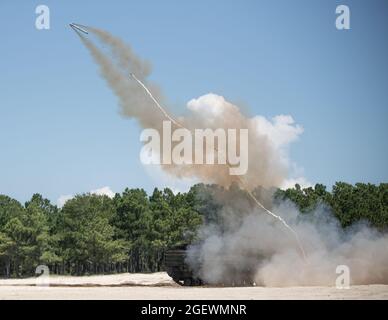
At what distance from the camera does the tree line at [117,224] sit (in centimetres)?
6600

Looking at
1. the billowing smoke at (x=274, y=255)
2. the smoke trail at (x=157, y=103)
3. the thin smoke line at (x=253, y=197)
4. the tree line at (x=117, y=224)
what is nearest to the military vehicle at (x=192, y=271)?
the billowing smoke at (x=274, y=255)

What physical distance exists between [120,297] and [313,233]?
15.6m

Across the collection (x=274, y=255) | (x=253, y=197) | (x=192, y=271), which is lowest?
(x=192, y=271)

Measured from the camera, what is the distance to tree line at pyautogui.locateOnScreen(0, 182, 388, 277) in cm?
6600

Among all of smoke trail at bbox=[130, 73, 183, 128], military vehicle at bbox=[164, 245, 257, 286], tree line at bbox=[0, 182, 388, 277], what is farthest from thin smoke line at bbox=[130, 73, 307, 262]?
tree line at bbox=[0, 182, 388, 277]

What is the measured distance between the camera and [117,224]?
256 feet

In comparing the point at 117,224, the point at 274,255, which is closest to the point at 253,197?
the point at 274,255

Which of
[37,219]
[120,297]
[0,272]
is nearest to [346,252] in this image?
[120,297]

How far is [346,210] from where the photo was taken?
65750mm

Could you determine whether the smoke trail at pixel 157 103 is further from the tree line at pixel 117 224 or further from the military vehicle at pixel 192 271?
the tree line at pixel 117 224

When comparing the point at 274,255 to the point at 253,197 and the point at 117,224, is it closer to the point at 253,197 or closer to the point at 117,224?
the point at 253,197

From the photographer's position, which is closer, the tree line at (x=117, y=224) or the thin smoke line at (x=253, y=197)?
the thin smoke line at (x=253, y=197)
